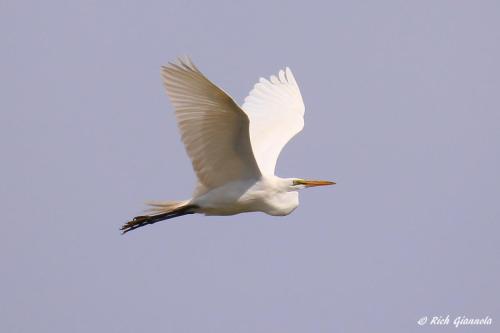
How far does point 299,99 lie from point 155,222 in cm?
240

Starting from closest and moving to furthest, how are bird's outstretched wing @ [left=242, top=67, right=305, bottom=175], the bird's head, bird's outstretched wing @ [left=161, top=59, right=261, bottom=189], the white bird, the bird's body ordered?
bird's outstretched wing @ [left=161, top=59, right=261, bottom=189], the white bird, the bird's body, the bird's head, bird's outstretched wing @ [left=242, top=67, right=305, bottom=175]

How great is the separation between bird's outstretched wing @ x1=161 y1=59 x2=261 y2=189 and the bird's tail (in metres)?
0.37

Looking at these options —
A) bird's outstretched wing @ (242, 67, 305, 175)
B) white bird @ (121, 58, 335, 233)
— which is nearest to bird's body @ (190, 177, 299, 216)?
white bird @ (121, 58, 335, 233)

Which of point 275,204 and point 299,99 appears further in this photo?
point 299,99

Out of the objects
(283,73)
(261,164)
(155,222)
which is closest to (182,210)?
(155,222)

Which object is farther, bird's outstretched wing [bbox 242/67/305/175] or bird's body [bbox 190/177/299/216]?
bird's outstretched wing [bbox 242/67/305/175]

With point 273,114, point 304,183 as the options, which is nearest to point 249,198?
point 304,183

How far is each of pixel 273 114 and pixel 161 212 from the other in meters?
1.93

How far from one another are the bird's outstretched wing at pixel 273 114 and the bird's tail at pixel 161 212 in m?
1.05

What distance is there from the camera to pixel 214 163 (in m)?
8.49

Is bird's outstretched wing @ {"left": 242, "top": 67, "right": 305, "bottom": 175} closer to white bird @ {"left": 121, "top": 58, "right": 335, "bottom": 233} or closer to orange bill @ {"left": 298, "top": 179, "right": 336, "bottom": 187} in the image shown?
white bird @ {"left": 121, "top": 58, "right": 335, "bottom": 233}

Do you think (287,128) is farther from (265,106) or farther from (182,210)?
(182,210)

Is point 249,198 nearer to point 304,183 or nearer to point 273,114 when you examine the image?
point 304,183

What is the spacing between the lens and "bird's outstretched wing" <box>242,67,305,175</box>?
32.7 feet
